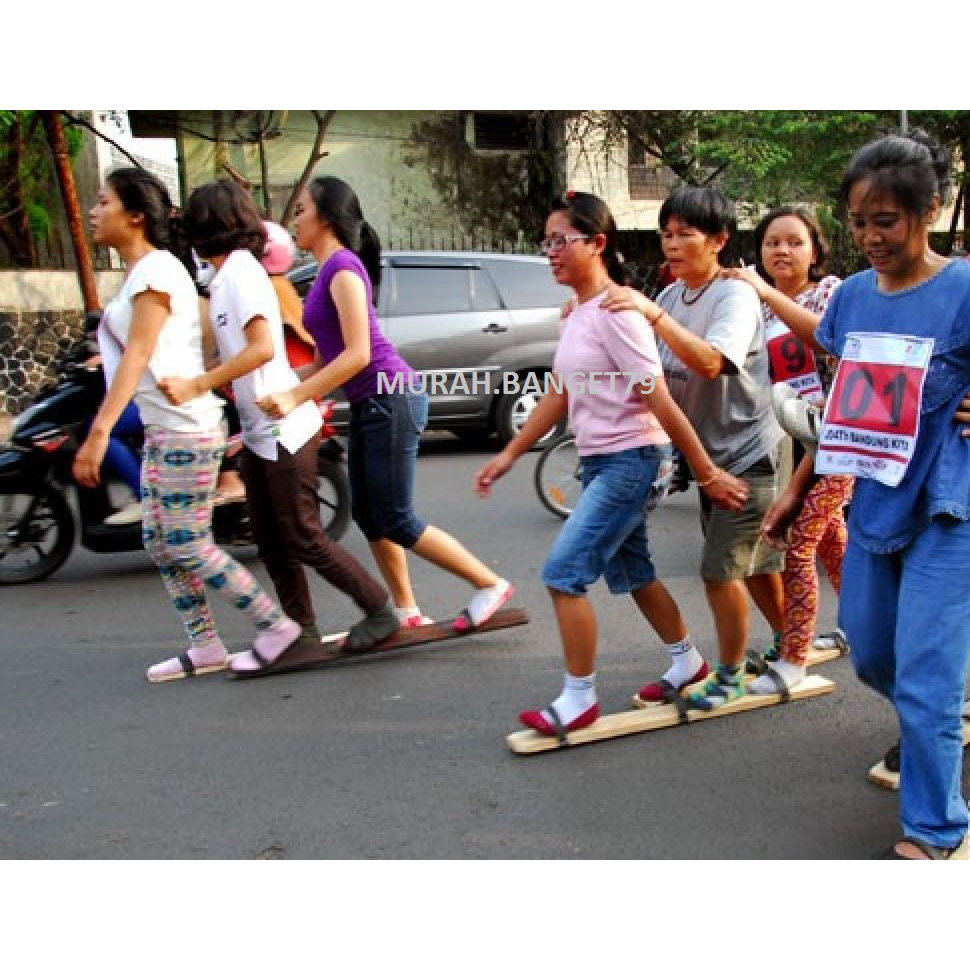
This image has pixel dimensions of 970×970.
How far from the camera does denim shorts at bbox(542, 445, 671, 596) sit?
315cm

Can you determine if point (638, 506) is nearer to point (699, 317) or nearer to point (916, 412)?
point (699, 317)

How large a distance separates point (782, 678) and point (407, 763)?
1.31 metres

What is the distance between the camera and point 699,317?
3.19 m

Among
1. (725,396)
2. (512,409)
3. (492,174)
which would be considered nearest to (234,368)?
(725,396)

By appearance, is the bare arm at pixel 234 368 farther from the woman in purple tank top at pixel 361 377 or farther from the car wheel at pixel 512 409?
the car wheel at pixel 512 409

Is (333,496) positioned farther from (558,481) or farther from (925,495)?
(925,495)

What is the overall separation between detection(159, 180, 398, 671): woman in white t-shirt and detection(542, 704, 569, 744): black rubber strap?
103cm

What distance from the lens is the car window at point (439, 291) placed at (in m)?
9.12

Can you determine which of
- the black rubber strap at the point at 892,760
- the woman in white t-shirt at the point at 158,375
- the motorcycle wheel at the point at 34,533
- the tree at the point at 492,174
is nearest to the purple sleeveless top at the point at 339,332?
the woman in white t-shirt at the point at 158,375

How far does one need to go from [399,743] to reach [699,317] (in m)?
1.63

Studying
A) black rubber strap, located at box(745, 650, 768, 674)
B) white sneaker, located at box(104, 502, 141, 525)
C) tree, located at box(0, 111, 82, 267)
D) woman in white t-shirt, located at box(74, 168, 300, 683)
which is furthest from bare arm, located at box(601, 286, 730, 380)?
tree, located at box(0, 111, 82, 267)

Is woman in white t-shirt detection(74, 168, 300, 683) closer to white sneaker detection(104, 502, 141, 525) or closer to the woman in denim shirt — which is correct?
white sneaker detection(104, 502, 141, 525)

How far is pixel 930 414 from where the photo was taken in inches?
94.1

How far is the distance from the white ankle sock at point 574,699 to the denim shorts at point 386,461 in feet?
3.45
